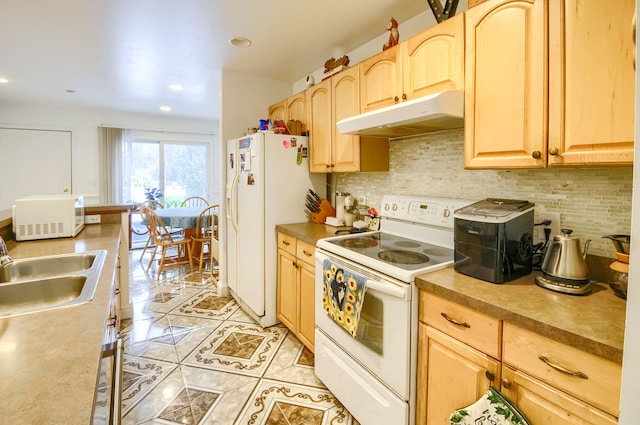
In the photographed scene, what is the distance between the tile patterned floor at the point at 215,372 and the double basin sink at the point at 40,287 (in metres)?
0.78

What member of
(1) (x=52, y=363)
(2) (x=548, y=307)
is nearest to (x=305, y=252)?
(2) (x=548, y=307)

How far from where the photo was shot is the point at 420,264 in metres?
1.46

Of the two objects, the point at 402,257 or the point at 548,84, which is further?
the point at 402,257

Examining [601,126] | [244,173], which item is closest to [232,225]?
[244,173]

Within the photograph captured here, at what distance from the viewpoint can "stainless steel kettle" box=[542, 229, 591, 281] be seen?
1.15 m

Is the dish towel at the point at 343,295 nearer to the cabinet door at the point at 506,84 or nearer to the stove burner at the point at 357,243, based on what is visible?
the stove burner at the point at 357,243

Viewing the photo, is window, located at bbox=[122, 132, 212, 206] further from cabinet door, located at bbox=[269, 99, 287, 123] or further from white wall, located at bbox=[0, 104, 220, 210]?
cabinet door, located at bbox=[269, 99, 287, 123]

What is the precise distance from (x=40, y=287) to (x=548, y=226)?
7.41 ft

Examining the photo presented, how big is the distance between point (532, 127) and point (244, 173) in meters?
2.12

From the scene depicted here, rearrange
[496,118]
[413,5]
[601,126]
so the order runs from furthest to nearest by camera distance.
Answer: [413,5] → [496,118] → [601,126]

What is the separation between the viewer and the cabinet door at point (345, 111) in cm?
217

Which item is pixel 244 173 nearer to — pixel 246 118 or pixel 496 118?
pixel 246 118

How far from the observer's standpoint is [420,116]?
1.45 m

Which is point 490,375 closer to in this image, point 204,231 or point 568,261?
point 568,261
